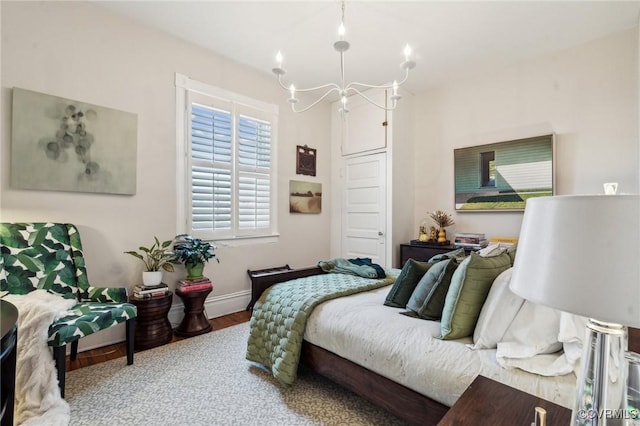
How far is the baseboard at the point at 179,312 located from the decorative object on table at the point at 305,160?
182 centimetres

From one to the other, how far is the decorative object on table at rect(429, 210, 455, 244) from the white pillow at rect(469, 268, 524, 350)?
2408 mm

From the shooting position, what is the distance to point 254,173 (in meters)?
3.75

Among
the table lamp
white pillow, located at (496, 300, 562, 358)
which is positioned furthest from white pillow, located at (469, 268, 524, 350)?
the table lamp

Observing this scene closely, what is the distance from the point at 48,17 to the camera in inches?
94.5

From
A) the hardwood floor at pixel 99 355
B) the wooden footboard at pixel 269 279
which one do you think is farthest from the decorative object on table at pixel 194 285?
the wooden footboard at pixel 269 279

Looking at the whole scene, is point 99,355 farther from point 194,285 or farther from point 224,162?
point 224,162

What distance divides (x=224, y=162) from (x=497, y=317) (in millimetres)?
3026

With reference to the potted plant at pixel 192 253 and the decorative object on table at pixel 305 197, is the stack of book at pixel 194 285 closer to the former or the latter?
the potted plant at pixel 192 253

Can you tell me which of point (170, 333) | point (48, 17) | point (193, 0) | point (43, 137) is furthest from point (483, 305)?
point (48, 17)

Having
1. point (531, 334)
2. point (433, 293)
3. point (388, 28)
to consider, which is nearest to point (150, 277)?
point (433, 293)

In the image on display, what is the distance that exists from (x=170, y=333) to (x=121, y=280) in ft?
2.18

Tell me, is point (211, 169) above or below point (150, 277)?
above

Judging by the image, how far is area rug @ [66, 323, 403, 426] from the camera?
1708mm

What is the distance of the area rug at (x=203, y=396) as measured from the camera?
5.60 feet
